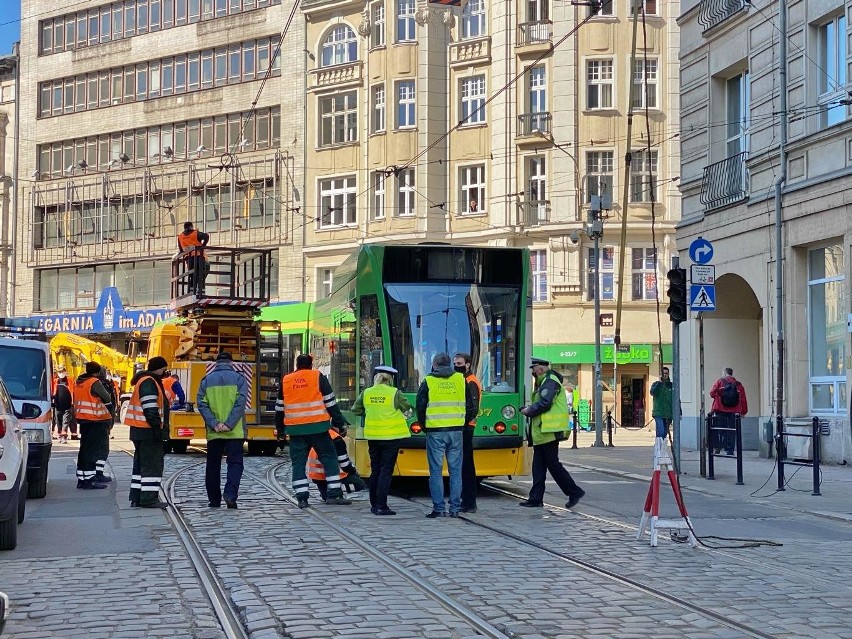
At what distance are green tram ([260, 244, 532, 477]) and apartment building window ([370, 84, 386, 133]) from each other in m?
30.8

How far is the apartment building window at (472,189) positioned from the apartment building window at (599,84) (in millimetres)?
4486

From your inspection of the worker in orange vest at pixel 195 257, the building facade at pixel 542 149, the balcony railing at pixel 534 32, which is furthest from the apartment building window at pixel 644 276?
the worker in orange vest at pixel 195 257

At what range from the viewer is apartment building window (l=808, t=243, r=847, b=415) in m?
22.8

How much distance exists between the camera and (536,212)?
147 feet

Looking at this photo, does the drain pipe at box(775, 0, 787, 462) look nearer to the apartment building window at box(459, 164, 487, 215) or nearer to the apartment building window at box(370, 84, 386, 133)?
the apartment building window at box(459, 164, 487, 215)

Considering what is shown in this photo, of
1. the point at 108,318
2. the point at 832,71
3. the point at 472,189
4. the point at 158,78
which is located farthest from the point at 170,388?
the point at 158,78

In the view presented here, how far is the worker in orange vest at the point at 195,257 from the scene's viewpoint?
25844 mm

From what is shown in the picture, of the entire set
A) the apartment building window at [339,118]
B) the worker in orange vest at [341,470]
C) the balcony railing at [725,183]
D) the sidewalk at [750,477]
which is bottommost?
the sidewalk at [750,477]

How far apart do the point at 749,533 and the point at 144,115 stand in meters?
46.7

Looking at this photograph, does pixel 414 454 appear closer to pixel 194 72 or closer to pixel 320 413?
pixel 320 413

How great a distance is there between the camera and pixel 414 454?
16031 mm

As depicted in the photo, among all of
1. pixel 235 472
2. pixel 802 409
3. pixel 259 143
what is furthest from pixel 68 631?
pixel 259 143

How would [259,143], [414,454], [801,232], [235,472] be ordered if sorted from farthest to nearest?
1. [259,143]
2. [801,232]
3. [414,454]
4. [235,472]

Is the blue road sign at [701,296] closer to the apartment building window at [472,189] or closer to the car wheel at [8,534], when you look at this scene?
the car wheel at [8,534]
